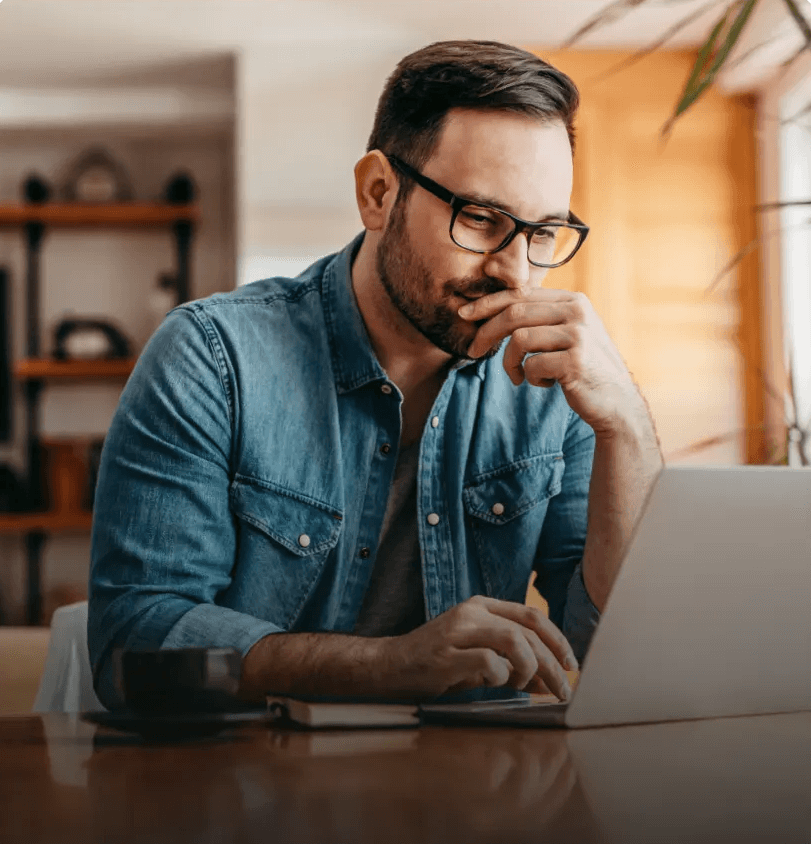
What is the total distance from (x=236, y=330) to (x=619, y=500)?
489 millimetres

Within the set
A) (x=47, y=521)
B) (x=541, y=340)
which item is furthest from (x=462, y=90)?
(x=47, y=521)

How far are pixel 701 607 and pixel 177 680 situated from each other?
13.7 inches

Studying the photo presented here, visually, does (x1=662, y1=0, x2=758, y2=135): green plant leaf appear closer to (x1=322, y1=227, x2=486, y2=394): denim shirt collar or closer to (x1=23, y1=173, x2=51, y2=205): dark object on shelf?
(x1=322, y1=227, x2=486, y2=394): denim shirt collar

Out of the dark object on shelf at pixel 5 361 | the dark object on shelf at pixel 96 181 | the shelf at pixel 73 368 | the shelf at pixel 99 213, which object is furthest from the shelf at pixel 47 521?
the dark object on shelf at pixel 96 181

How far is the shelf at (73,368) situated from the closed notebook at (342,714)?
11.4 feet

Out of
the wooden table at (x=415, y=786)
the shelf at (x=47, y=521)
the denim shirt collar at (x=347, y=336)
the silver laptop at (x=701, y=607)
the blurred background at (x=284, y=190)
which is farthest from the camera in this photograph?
the shelf at (x=47, y=521)

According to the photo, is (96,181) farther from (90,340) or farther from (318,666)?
(318,666)

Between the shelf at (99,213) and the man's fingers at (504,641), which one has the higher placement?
the shelf at (99,213)

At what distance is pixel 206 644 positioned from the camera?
0.85 metres

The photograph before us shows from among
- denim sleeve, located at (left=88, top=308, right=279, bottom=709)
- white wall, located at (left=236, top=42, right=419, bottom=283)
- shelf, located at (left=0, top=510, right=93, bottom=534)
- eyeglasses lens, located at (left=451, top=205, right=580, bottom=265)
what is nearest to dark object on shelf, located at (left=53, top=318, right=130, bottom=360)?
shelf, located at (left=0, top=510, right=93, bottom=534)

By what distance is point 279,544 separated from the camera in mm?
1129

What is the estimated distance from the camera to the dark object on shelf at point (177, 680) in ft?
2.08

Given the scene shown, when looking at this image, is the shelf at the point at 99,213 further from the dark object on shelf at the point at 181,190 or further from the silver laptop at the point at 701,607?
the silver laptop at the point at 701,607

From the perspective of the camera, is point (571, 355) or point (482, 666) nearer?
point (482, 666)
